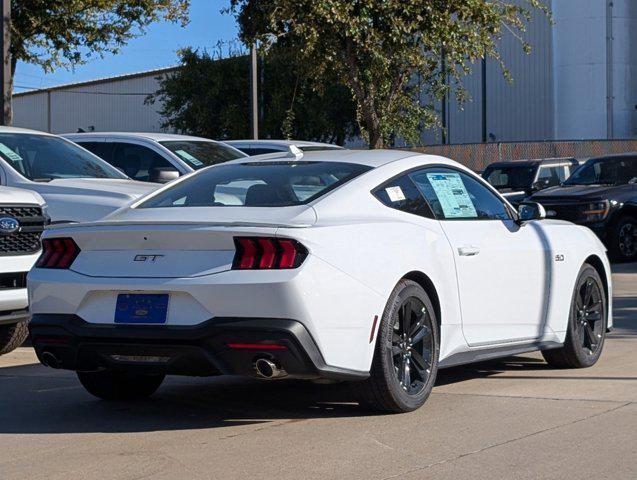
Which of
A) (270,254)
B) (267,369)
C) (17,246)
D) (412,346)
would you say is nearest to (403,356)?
(412,346)

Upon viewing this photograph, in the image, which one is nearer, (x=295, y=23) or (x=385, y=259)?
(x=385, y=259)

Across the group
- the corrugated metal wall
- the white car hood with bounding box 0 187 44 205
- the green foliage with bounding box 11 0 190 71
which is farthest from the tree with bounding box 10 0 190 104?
the corrugated metal wall

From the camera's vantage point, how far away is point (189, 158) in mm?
14711

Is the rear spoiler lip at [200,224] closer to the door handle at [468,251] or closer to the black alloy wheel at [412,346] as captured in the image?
the black alloy wheel at [412,346]

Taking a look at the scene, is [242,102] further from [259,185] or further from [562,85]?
[259,185]

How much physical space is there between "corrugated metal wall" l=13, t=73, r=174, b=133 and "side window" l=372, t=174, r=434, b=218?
1978 inches

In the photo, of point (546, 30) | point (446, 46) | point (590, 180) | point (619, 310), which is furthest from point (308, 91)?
point (619, 310)

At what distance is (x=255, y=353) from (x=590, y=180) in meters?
15.9

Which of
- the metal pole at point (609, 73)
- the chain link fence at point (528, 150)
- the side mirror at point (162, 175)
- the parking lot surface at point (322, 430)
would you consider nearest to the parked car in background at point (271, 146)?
the side mirror at point (162, 175)

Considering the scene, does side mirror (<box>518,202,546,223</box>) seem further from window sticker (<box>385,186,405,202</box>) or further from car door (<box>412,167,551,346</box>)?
window sticker (<box>385,186,405,202</box>)

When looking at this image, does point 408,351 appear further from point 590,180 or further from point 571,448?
point 590,180

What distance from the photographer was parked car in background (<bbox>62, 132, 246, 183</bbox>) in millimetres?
14555

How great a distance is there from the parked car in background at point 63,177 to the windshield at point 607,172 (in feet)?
Answer: 36.0

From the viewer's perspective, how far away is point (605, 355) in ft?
31.7
